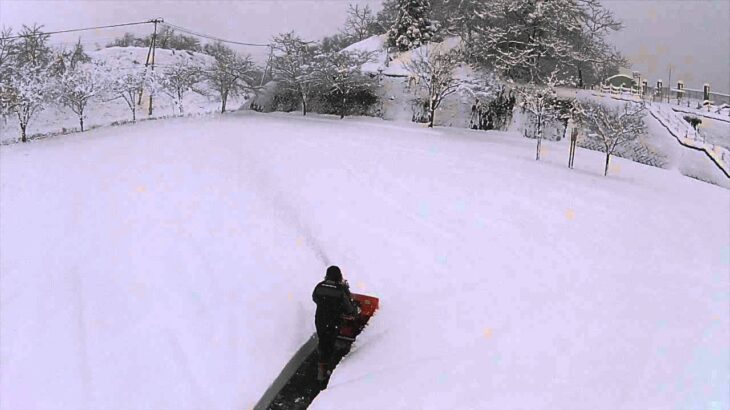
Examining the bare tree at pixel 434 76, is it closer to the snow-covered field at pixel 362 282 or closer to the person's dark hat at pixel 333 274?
the snow-covered field at pixel 362 282

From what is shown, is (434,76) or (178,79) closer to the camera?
(434,76)

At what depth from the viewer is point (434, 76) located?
2345cm

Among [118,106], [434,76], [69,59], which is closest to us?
[434,76]

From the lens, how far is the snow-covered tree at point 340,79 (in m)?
25.2

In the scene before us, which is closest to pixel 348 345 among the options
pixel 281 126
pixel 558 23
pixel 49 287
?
pixel 49 287

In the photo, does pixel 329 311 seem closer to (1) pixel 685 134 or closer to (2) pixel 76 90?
(1) pixel 685 134

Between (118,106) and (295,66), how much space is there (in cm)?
1263

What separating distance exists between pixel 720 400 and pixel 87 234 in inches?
343

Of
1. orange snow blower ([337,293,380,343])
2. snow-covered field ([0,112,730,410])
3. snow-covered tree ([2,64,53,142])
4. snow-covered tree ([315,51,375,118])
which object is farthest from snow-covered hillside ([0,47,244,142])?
orange snow blower ([337,293,380,343])

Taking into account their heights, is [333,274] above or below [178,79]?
below

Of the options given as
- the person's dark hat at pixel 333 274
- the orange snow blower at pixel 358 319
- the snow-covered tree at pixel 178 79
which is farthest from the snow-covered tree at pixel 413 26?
the person's dark hat at pixel 333 274

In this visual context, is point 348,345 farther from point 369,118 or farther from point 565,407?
point 369,118

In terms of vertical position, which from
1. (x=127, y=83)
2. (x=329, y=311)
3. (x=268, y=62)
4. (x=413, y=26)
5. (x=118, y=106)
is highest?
(x=413, y=26)

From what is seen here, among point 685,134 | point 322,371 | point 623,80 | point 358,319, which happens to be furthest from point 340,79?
point 322,371
